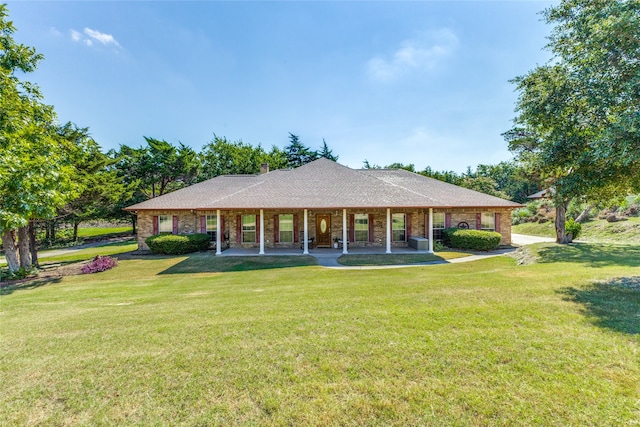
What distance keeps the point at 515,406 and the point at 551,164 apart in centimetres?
683

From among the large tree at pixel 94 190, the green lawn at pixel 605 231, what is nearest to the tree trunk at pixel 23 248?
the large tree at pixel 94 190

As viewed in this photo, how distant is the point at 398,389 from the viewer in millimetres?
2846

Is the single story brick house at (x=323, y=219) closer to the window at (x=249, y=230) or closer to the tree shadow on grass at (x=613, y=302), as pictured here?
the window at (x=249, y=230)

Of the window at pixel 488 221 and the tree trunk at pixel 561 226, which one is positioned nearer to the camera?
the tree trunk at pixel 561 226

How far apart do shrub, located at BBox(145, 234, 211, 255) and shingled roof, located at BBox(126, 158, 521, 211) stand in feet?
6.43

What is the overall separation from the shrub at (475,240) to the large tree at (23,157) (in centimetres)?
1771

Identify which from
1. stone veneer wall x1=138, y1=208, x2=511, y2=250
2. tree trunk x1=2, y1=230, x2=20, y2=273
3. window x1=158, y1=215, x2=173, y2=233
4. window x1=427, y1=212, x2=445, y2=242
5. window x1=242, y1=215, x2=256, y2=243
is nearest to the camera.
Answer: tree trunk x1=2, y1=230, x2=20, y2=273

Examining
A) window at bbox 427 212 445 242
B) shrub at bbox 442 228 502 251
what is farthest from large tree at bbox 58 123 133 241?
shrub at bbox 442 228 502 251

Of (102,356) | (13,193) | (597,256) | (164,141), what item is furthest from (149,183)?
(597,256)

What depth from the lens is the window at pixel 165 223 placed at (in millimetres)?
16578

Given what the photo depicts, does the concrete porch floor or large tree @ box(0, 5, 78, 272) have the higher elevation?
large tree @ box(0, 5, 78, 272)

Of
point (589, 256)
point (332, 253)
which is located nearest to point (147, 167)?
point (332, 253)

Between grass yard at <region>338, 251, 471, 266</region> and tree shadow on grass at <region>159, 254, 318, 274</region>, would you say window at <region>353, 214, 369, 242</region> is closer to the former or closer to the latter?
grass yard at <region>338, 251, 471, 266</region>

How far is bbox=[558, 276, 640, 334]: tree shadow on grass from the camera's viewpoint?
427 centimetres
